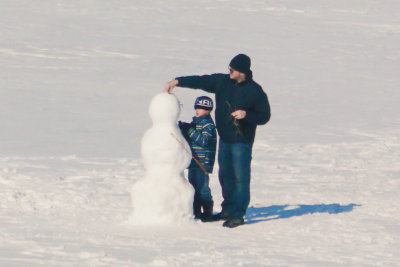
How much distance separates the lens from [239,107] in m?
10.0

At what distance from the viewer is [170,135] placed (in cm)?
970

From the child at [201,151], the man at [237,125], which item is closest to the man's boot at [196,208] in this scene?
the child at [201,151]

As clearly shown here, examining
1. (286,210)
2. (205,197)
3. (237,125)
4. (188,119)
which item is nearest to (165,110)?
(237,125)

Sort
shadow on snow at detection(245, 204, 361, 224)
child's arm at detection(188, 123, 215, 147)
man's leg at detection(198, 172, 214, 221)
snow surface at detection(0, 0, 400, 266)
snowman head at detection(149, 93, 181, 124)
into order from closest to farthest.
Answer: snow surface at detection(0, 0, 400, 266), snowman head at detection(149, 93, 181, 124), child's arm at detection(188, 123, 215, 147), man's leg at detection(198, 172, 214, 221), shadow on snow at detection(245, 204, 361, 224)

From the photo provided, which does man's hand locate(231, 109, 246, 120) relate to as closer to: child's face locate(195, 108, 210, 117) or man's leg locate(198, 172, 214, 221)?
child's face locate(195, 108, 210, 117)

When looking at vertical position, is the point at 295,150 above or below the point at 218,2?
below

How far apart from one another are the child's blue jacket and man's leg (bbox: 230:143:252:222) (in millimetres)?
209

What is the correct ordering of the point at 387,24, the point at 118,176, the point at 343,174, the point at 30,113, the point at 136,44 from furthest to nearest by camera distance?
the point at 387,24
the point at 136,44
the point at 30,113
the point at 343,174
the point at 118,176

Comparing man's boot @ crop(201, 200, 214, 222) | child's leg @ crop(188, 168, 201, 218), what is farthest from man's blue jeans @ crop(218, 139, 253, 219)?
child's leg @ crop(188, 168, 201, 218)

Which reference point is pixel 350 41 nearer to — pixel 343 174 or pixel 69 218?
pixel 343 174

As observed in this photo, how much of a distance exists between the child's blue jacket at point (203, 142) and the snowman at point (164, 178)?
10.1 inches

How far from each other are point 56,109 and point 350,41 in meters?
13.0

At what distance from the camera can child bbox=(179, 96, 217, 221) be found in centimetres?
1001

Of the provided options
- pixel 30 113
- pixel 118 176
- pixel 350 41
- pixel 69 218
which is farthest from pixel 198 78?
pixel 350 41
